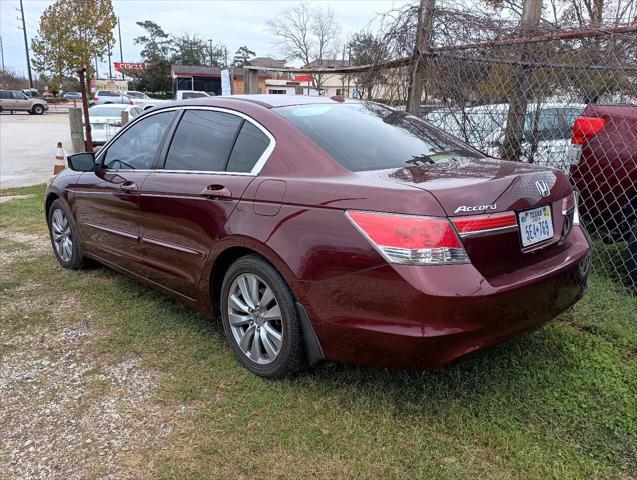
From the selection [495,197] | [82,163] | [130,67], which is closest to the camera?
[495,197]

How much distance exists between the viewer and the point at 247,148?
307 centimetres

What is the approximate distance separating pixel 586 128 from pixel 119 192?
3.80 m

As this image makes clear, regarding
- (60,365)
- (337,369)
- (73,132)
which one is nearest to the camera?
(337,369)

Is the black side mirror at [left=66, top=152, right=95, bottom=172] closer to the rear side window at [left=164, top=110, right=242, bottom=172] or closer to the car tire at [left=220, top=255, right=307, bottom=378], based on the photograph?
the rear side window at [left=164, top=110, right=242, bottom=172]

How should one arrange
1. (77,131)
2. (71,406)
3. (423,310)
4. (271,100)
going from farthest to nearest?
1. (77,131)
2. (271,100)
3. (71,406)
4. (423,310)

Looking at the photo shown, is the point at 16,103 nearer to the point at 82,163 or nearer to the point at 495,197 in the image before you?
the point at 82,163

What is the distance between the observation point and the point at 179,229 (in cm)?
335

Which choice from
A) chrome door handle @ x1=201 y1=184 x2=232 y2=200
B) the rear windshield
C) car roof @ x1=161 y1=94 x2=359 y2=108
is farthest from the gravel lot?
the rear windshield

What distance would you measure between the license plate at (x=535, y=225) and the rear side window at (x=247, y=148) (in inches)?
55.9

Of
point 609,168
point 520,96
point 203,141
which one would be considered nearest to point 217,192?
point 203,141

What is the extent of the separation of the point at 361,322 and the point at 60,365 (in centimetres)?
202

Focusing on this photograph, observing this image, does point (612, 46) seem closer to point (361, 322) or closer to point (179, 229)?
point (361, 322)

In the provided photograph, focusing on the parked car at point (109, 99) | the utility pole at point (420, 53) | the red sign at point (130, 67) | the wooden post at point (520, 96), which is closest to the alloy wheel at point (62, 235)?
the utility pole at point (420, 53)

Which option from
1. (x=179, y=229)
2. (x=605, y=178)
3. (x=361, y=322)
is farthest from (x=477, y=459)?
→ (x=605, y=178)
